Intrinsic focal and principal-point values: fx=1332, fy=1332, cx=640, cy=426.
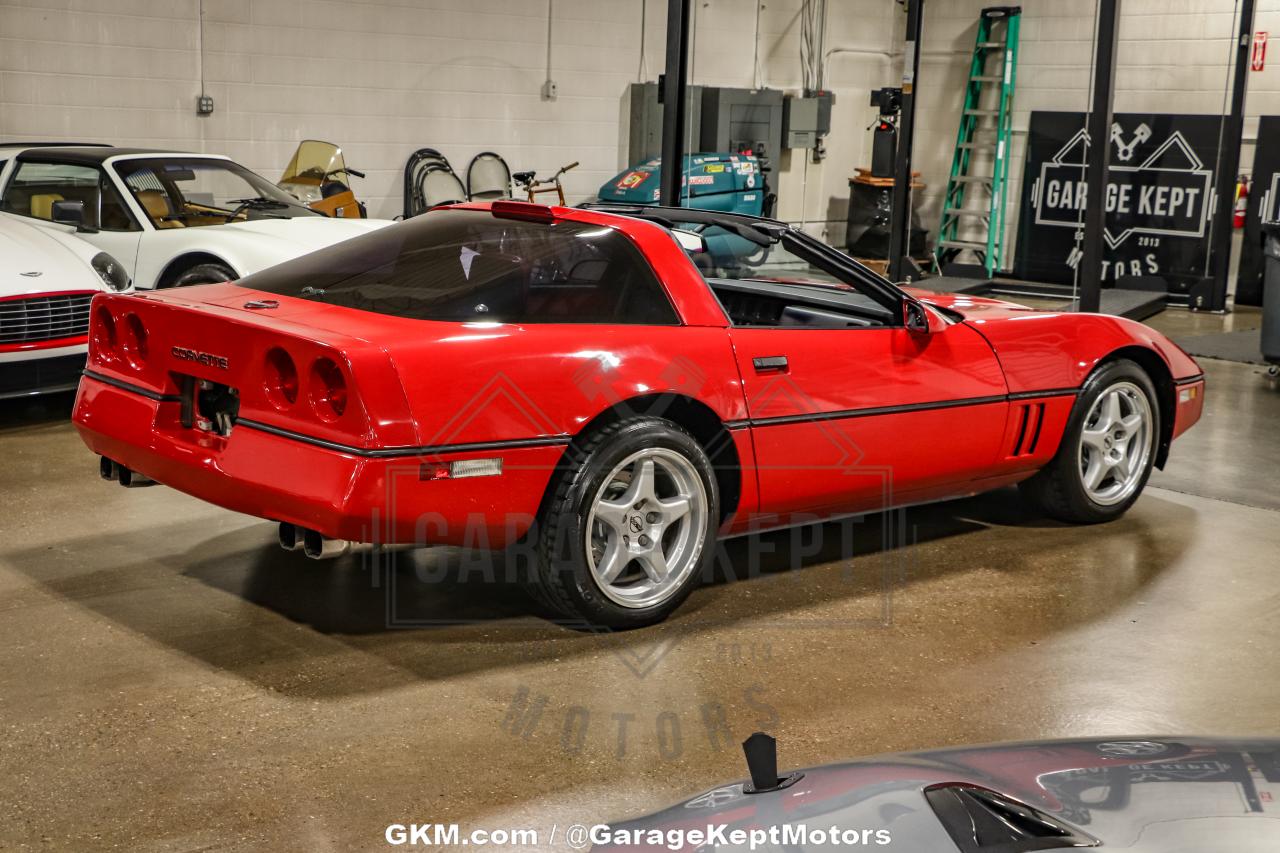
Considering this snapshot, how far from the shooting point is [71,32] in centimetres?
1040

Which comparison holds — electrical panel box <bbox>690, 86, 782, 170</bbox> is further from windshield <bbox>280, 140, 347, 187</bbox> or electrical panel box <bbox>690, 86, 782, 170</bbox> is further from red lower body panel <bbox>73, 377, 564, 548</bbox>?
red lower body panel <bbox>73, 377, 564, 548</bbox>

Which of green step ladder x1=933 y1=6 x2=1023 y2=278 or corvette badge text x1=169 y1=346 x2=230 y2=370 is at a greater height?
green step ladder x1=933 y1=6 x2=1023 y2=278

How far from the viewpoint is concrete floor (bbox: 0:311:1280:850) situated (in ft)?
9.38

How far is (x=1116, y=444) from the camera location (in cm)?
509

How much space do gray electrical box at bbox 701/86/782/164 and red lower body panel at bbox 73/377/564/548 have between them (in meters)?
10.8

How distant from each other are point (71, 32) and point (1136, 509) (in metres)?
8.85

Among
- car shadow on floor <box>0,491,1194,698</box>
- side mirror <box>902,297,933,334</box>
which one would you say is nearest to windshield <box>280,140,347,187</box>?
car shadow on floor <box>0,491,1194,698</box>

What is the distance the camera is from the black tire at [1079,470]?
4.90 meters

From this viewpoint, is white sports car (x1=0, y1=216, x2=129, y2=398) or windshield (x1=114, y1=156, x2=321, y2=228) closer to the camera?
white sports car (x1=0, y1=216, x2=129, y2=398)

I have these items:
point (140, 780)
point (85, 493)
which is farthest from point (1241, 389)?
point (140, 780)

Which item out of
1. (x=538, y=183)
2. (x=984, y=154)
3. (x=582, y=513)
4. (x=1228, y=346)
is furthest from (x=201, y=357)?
(x=984, y=154)

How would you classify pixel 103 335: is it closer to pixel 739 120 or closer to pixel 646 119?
pixel 646 119

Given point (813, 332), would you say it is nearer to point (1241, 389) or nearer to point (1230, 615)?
point (1230, 615)

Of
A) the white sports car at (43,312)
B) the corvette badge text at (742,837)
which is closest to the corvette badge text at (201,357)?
the corvette badge text at (742,837)
